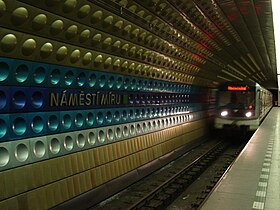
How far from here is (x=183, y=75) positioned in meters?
12.4

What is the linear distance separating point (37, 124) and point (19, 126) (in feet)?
1.25

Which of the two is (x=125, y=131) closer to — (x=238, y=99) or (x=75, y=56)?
(x=75, y=56)

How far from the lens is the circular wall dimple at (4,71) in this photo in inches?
169

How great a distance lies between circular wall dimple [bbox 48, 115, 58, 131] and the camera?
527 centimetres

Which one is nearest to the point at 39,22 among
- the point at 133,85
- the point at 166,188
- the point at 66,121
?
the point at 66,121

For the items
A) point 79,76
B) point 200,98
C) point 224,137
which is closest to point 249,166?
point 79,76

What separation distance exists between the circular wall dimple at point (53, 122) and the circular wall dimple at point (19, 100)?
2.17 feet

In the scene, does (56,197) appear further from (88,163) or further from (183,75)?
(183,75)

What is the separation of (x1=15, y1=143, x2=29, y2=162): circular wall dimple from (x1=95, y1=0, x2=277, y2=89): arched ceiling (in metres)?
2.65

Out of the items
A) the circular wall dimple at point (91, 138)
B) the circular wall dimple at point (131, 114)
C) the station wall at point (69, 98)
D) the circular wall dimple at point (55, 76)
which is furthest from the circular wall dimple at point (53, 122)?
the circular wall dimple at point (131, 114)

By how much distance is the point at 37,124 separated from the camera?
5020mm

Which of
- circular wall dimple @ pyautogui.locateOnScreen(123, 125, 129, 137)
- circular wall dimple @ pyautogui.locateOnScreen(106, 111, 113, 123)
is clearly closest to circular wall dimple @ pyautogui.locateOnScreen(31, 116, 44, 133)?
circular wall dimple @ pyautogui.locateOnScreen(106, 111, 113, 123)

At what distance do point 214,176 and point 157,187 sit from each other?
3.11 m

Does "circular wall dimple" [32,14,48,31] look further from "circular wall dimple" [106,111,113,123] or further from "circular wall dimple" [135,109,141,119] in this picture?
"circular wall dimple" [135,109,141,119]
